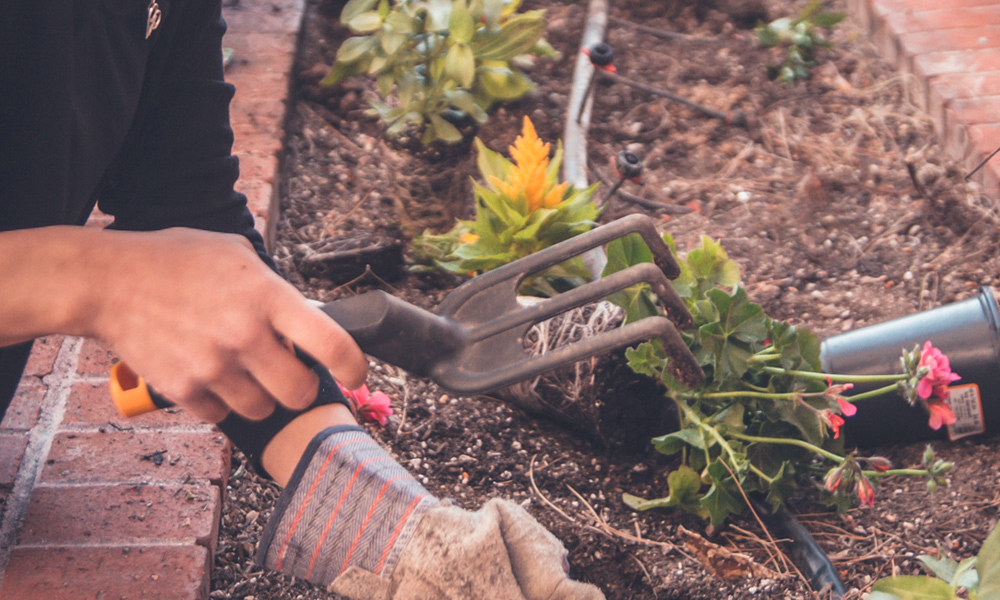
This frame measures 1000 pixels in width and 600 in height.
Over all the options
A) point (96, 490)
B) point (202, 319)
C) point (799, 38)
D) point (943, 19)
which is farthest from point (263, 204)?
point (943, 19)

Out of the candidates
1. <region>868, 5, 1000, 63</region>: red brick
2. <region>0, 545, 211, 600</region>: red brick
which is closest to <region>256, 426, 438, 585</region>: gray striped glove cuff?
<region>0, 545, 211, 600</region>: red brick

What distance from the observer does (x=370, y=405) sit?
1.27m

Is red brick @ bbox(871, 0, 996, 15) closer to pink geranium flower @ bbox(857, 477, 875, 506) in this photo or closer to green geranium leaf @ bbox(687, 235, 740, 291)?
green geranium leaf @ bbox(687, 235, 740, 291)

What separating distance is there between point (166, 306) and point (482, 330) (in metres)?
0.32

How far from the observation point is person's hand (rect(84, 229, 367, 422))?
660mm

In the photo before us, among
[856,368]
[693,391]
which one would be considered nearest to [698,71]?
[856,368]

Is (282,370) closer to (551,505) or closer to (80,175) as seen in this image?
(80,175)

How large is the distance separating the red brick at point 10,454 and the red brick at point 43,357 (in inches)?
5.3

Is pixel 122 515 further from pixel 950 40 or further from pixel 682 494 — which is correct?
pixel 950 40

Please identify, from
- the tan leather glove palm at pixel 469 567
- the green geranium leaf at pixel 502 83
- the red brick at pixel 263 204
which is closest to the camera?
the tan leather glove palm at pixel 469 567

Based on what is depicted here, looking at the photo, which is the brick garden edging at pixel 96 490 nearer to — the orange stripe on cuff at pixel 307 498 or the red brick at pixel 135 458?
the red brick at pixel 135 458

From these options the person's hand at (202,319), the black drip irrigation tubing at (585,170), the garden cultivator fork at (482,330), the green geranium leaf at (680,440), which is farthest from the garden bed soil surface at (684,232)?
the person's hand at (202,319)

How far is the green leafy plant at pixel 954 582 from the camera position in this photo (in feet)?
2.73

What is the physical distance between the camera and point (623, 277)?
876mm
